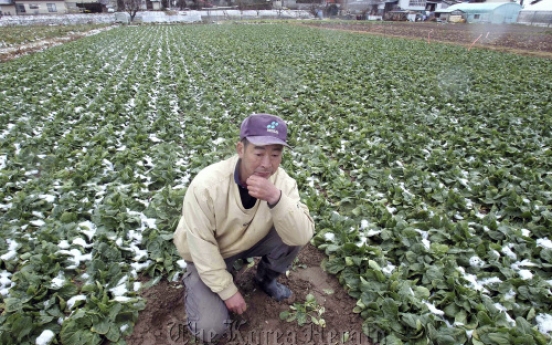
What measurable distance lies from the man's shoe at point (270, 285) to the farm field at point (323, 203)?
79 millimetres


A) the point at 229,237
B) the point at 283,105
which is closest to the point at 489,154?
the point at 283,105

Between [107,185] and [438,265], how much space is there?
13.3 ft

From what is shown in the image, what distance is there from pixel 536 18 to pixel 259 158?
206 ft

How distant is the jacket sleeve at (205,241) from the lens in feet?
7.37

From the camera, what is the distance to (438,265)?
324cm

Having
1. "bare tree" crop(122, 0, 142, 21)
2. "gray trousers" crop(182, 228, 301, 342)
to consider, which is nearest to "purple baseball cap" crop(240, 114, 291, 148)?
"gray trousers" crop(182, 228, 301, 342)

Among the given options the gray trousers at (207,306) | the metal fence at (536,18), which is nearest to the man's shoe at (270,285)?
the gray trousers at (207,306)

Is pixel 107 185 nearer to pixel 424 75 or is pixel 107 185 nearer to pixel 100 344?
pixel 100 344

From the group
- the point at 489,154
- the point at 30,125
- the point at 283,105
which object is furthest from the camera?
the point at 283,105

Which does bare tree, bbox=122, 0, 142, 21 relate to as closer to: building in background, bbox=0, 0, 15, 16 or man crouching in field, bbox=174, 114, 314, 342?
building in background, bbox=0, 0, 15, 16

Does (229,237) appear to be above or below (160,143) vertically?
above

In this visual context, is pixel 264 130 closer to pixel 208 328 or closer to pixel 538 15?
pixel 208 328

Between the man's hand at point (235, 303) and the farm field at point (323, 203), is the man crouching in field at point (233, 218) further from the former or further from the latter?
the farm field at point (323, 203)

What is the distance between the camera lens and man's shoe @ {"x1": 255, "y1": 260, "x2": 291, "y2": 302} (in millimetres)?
2947
